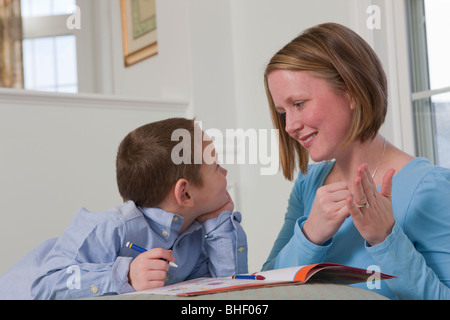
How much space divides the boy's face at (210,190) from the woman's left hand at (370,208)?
487mm

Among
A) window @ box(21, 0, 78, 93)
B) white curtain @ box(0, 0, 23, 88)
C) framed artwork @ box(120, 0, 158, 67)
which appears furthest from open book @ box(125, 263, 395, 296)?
white curtain @ box(0, 0, 23, 88)

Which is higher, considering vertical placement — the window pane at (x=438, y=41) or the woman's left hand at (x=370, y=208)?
the window pane at (x=438, y=41)

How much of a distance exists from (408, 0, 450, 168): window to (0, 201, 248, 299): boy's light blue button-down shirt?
3.27ft

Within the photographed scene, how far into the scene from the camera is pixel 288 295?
0.79m

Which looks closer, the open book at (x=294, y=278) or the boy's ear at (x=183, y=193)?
the open book at (x=294, y=278)

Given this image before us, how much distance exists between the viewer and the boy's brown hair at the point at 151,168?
139 cm

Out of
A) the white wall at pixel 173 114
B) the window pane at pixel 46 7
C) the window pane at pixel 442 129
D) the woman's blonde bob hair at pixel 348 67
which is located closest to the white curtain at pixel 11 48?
the window pane at pixel 46 7

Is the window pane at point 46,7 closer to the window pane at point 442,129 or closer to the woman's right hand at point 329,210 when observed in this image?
the window pane at point 442,129

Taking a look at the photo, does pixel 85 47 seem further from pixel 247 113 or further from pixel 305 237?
pixel 305 237

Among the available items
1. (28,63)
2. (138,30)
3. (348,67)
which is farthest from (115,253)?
(28,63)

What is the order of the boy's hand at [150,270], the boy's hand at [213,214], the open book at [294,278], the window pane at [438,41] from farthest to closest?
the window pane at [438,41]
the boy's hand at [213,214]
the boy's hand at [150,270]
the open book at [294,278]

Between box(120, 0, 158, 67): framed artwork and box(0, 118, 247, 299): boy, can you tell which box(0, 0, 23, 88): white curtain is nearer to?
box(120, 0, 158, 67): framed artwork

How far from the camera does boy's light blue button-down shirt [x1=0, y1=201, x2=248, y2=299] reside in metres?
1.17

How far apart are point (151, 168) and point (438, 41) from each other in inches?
50.2
